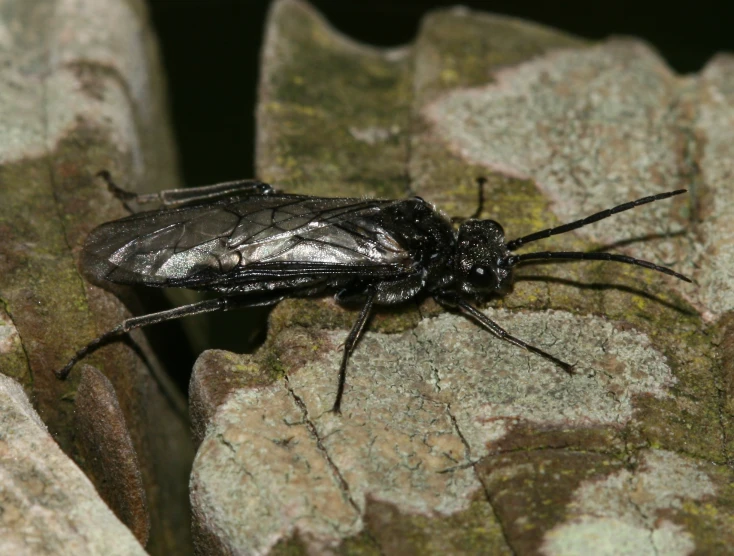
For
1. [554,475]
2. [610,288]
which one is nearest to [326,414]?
[554,475]

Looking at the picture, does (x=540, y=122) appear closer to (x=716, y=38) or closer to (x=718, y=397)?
(x=718, y=397)

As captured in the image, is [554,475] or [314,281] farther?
[314,281]

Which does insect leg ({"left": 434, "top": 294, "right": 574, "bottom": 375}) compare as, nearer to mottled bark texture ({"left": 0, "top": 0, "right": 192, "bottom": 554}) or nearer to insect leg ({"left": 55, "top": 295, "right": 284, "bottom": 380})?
insect leg ({"left": 55, "top": 295, "right": 284, "bottom": 380})

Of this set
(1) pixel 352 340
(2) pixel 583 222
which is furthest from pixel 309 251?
(2) pixel 583 222

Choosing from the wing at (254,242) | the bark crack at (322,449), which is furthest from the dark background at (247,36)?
the bark crack at (322,449)

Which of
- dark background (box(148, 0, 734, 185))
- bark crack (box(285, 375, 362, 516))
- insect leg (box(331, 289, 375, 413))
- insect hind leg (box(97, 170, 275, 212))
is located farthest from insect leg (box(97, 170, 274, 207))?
dark background (box(148, 0, 734, 185))

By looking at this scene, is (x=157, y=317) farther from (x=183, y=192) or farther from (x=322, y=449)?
(x=322, y=449)
